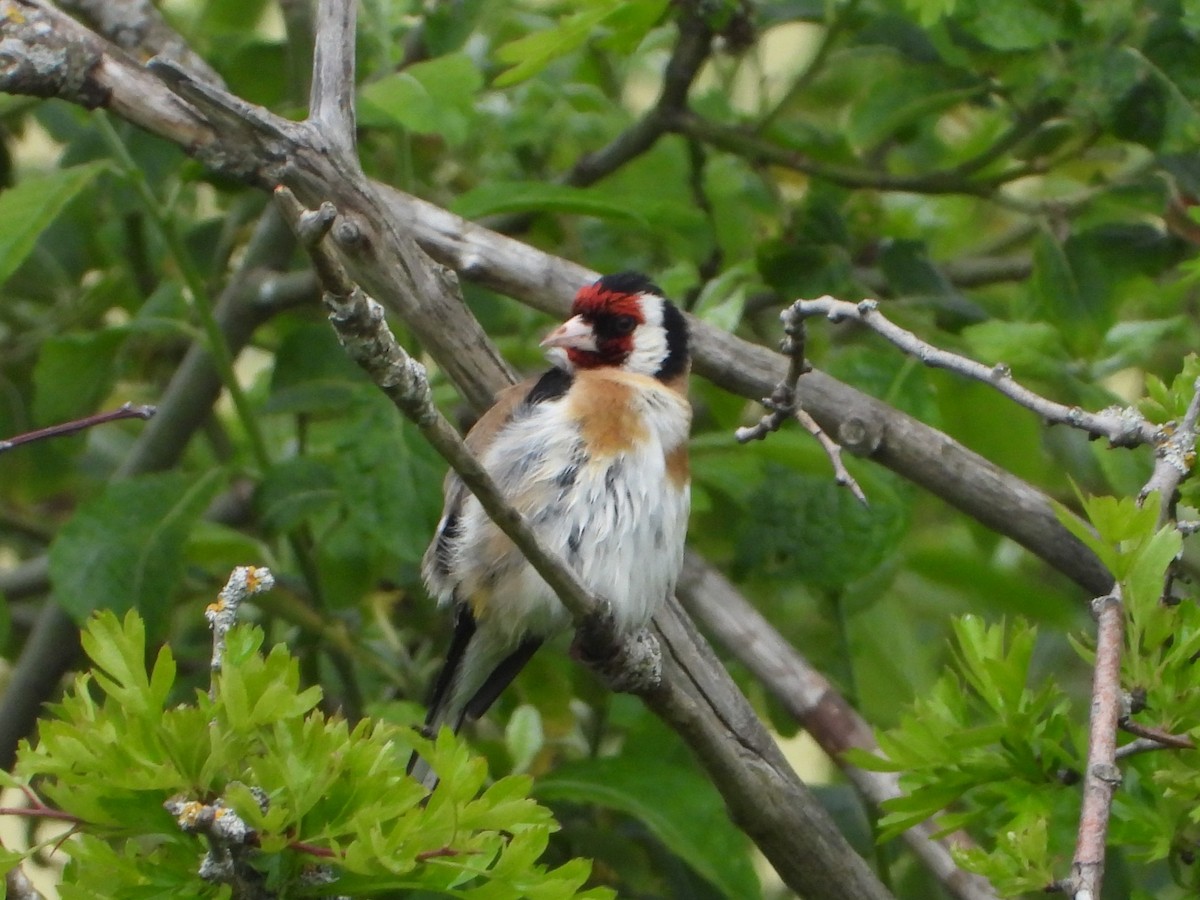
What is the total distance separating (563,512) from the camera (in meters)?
2.48

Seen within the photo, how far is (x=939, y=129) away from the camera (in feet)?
14.8

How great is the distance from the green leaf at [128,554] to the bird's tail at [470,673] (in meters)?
0.56

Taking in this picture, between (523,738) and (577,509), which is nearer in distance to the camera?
(577,509)

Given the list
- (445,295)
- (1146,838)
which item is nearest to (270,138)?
(445,295)

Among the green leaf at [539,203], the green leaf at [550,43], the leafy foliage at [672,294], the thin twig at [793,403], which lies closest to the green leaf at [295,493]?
the leafy foliage at [672,294]

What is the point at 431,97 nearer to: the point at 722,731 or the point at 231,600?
the point at 722,731

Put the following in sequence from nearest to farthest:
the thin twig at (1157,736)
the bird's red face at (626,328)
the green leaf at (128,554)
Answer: the thin twig at (1157,736) < the bird's red face at (626,328) < the green leaf at (128,554)

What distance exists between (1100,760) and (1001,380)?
0.47 metres

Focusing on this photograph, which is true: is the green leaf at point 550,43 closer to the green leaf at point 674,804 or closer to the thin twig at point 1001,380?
the thin twig at point 1001,380

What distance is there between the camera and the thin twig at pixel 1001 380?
5.98 feet

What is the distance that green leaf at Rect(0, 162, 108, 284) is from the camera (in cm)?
251

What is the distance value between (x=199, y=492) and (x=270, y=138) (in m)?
0.96

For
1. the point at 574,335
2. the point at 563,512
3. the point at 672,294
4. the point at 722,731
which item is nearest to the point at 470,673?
the point at 563,512

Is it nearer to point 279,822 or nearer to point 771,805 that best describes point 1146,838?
point 771,805
